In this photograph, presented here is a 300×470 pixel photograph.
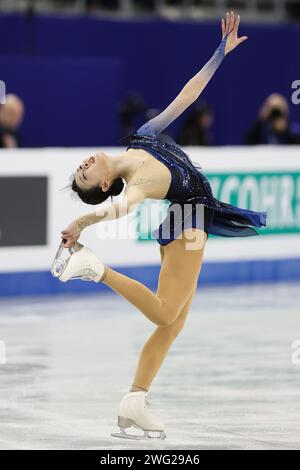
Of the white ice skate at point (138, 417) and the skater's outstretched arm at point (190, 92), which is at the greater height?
the skater's outstretched arm at point (190, 92)

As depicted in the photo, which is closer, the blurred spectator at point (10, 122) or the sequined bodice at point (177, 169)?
the sequined bodice at point (177, 169)

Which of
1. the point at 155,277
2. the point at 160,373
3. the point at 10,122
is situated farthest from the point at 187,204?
the point at 10,122

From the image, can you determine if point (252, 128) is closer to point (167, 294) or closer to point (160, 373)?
point (160, 373)

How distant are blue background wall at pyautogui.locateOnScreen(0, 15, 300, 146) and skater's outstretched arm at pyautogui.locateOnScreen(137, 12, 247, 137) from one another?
22.6 feet

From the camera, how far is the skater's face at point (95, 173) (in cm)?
593

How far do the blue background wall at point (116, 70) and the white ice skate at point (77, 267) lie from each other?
7.52 metres

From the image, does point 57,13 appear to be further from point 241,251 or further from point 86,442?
point 86,442

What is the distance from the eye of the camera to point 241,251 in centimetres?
1241

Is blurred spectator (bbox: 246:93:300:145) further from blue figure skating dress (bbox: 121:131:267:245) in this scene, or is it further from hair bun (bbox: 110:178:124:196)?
hair bun (bbox: 110:178:124:196)

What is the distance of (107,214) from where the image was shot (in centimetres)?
567

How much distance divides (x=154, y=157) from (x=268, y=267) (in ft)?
21.9

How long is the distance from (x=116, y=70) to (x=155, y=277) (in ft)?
9.37

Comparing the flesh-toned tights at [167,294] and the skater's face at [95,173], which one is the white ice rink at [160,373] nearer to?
the flesh-toned tights at [167,294]

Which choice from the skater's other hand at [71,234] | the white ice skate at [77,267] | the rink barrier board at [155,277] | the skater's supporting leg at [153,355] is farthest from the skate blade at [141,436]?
the rink barrier board at [155,277]
